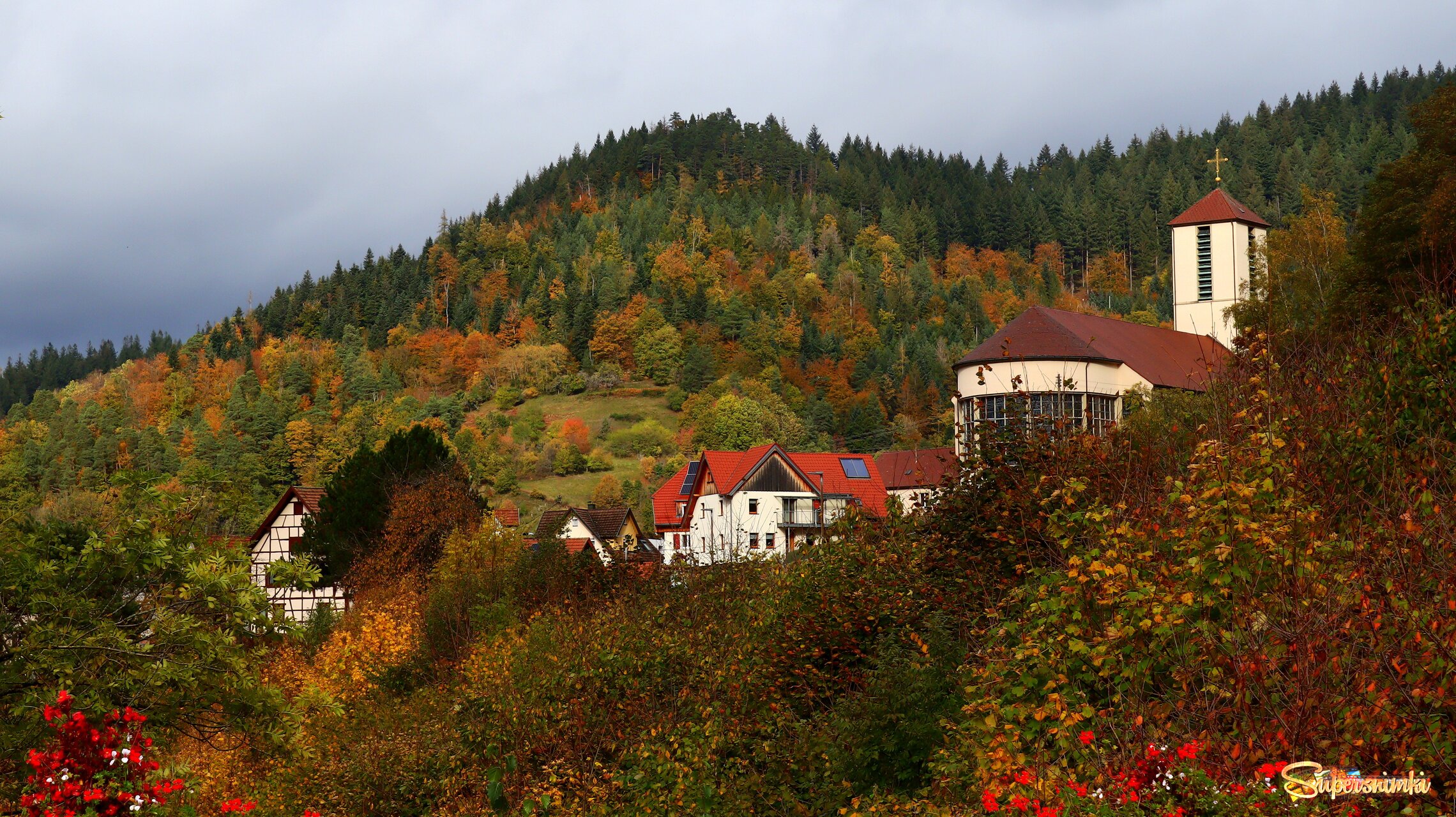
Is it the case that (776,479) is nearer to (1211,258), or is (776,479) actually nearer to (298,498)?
(298,498)

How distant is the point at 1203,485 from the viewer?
945cm

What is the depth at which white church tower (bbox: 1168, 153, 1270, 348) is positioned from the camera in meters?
73.9

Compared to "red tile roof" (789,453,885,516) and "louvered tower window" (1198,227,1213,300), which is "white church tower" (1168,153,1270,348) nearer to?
"louvered tower window" (1198,227,1213,300)

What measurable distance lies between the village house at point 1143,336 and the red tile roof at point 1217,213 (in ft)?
0.16

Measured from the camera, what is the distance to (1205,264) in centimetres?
7512

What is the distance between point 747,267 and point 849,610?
549ft

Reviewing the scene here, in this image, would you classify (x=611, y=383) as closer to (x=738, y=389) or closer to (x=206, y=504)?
(x=738, y=389)

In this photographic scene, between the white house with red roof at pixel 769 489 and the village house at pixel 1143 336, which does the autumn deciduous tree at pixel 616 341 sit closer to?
the white house with red roof at pixel 769 489

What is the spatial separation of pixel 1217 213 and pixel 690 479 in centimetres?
3324

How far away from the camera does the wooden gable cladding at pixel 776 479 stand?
70.9 m

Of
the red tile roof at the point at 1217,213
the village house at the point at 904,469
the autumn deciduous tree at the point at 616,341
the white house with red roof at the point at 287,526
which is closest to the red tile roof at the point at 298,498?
the white house with red roof at the point at 287,526

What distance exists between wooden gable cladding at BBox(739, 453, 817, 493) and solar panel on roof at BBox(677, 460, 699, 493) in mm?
7549

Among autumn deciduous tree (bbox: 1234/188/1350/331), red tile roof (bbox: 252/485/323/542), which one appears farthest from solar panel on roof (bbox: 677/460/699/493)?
autumn deciduous tree (bbox: 1234/188/1350/331)

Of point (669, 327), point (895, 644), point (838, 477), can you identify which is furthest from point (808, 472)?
point (669, 327)
